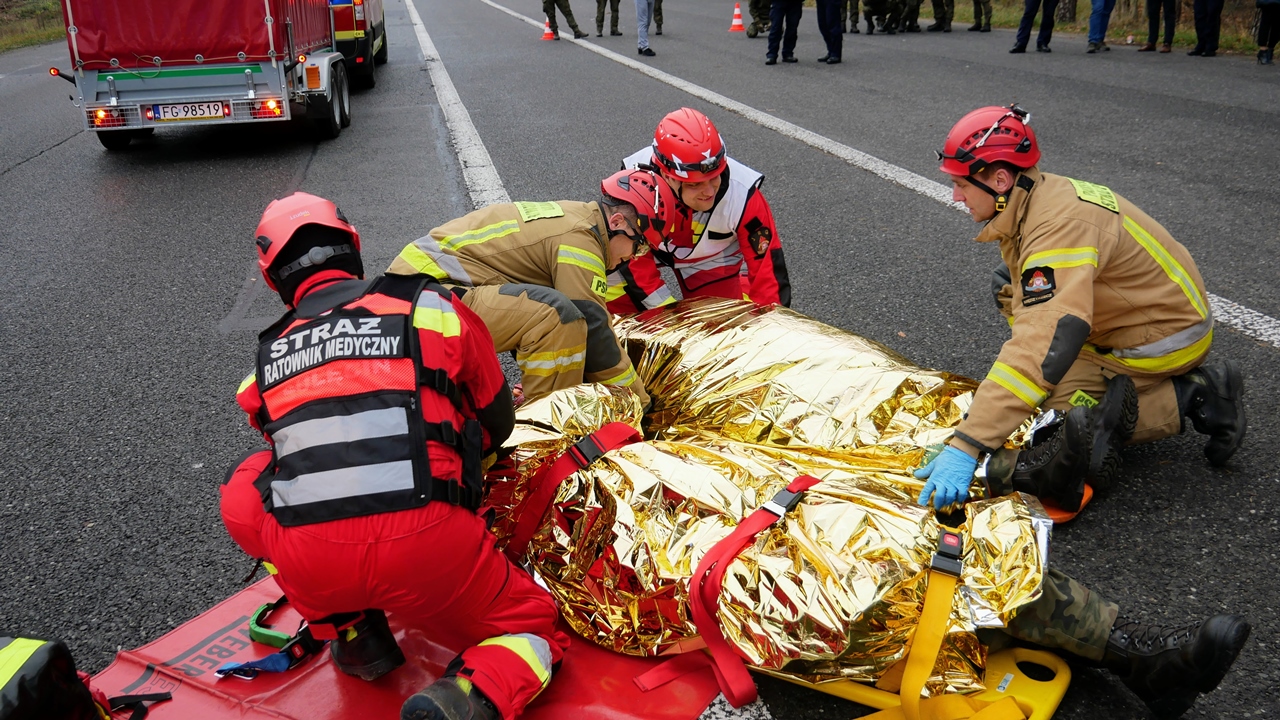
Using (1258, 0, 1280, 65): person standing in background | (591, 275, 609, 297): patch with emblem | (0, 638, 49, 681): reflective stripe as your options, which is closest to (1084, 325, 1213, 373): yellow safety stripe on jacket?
(591, 275, 609, 297): patch with emblem

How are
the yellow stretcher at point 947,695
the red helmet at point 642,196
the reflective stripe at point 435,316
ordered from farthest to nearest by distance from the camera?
1. the red helmet at point 642,196
2. the reflective stripe at point 435,316
3. the yellow stretcher at point 947,695

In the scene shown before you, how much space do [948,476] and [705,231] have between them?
82.8 inches

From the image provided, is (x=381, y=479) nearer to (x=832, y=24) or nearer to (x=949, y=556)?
(x=949, y=556)

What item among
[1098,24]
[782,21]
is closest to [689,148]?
[782,21]

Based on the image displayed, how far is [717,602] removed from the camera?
2.21 metres

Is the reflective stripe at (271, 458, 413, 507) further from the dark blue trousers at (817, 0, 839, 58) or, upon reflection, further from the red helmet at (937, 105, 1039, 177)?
the dark blue trousers at (817, 0, 839, 58)

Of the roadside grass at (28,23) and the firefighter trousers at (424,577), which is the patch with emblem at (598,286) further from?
the roadside grass at (28,23)

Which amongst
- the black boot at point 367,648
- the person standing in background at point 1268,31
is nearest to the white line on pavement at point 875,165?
the black boot at point 367,648

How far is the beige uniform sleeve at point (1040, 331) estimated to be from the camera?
8.84 feet

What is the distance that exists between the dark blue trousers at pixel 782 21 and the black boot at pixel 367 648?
1133cm

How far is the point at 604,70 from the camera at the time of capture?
1300 centimetres

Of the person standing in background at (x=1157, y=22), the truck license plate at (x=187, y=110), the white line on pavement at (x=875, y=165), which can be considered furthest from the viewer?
the person standing in background at (x=1157, y=22)

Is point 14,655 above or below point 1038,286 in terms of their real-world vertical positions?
below

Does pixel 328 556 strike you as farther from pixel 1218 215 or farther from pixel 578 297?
pixel 1218 215
